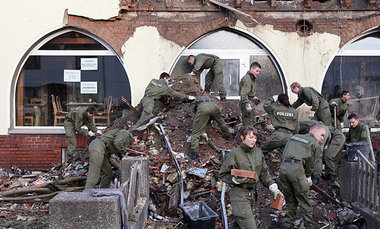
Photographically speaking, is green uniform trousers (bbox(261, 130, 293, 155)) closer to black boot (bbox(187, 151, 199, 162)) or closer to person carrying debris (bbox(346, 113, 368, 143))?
black boot (bbox(187, 151, 199, 162))

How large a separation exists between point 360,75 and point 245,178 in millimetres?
7980

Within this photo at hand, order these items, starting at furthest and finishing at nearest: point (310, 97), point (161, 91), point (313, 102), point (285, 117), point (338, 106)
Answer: point (338, 106) → point (161, 91) → point (310, 97) → point (313, 102) → point (285, 117)

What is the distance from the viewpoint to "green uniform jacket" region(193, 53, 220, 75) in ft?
33.0

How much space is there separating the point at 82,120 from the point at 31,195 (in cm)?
257

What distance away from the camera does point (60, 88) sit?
36.1 feet

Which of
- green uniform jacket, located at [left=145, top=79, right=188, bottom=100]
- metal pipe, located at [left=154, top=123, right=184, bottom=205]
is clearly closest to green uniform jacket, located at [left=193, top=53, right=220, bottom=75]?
green uniform jacket, located at [left=145, top=79, right=188, bottom=100]

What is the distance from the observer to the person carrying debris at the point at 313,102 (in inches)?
338

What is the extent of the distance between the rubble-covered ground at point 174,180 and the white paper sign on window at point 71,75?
2.43 m

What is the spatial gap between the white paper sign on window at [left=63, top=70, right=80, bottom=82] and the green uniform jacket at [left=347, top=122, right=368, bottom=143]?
829 centimetres

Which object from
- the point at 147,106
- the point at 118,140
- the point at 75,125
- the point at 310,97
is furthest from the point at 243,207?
the point at 75,125

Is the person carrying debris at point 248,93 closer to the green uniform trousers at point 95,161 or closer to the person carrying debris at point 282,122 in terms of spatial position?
the person carrying debris at point 282,122

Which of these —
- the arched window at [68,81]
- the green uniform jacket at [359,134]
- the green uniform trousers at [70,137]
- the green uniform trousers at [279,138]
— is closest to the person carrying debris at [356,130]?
the green uniform jacket at [359,134]

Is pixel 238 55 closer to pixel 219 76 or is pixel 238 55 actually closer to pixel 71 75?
pixel 219 76

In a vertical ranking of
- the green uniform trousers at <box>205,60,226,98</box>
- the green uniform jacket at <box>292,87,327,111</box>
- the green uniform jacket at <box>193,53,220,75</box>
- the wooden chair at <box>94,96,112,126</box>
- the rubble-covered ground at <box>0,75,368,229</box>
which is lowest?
the rubble-covered ground at <box>0,75,368,229</box>
